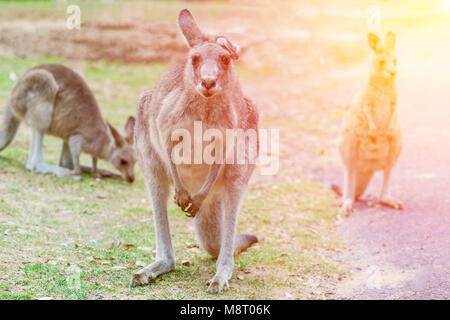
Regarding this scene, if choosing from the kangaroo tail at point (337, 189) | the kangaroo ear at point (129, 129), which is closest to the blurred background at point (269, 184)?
the kangaroo tail at point (337, 189)

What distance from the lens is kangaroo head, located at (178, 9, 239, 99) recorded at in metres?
3.19

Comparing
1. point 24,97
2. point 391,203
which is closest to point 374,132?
point 391,203

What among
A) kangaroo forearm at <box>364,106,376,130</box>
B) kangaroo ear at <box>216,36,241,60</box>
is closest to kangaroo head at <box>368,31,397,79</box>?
kangaroo forearm at <box>364,106,376,130</box>

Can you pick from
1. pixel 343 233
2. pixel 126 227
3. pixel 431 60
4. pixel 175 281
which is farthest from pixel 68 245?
pixel 431 60

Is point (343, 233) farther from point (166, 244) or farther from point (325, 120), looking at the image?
point (325, 120)

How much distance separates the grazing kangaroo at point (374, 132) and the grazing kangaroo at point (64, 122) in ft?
7.48

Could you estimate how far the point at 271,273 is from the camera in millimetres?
3939

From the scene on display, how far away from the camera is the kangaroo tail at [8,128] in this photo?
20.5 feet

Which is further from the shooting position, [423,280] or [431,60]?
[431,60]

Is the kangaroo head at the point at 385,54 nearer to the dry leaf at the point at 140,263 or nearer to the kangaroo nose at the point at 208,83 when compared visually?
the kangaroo nose at the point at 208,83

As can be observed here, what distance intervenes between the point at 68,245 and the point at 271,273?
1444 millimetres

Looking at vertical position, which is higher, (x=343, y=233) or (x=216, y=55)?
(x=216, y=55)

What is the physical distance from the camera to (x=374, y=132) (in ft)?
18.9

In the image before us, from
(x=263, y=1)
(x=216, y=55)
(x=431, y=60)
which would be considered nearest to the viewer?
(x=216, y=55)
